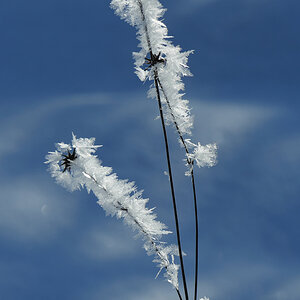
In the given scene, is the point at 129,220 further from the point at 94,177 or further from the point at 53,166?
the point at 53,166

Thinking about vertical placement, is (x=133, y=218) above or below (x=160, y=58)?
below

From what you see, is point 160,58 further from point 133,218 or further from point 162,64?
point 133,218

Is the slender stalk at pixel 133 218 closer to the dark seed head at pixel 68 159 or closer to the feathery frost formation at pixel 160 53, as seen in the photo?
the dark seed head at pixel 68 159

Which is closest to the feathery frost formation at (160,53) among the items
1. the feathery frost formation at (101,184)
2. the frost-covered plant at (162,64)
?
the frost-covered plant at (162,64)

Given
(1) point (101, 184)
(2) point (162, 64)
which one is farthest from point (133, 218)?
(2) point (162, 64)

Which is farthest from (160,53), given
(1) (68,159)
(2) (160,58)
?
(1) (68,159)

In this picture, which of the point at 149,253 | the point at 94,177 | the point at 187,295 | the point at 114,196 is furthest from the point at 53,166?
the point at 187,295

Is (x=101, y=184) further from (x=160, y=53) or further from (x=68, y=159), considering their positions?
(x=160, y=53)

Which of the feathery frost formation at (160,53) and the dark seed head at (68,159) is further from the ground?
the feathery frost formation at (160,53)
